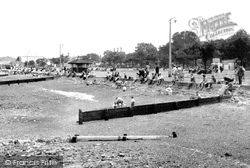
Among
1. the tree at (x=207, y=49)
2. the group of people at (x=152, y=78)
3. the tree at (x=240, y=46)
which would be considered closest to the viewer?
the group of people at (x=152, y=78)

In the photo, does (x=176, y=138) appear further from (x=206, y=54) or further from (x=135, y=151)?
(x=206, y=54)

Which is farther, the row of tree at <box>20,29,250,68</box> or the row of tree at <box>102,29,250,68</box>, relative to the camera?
the row of tree at <box>20,29,250,68</box>

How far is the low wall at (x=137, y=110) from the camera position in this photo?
485 inches

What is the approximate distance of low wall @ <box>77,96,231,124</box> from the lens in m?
12.3

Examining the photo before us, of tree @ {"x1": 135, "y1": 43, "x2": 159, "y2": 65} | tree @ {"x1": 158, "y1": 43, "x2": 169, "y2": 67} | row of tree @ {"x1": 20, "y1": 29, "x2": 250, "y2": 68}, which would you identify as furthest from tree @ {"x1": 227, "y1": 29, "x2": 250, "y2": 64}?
tree @ {"x1": 135, "y1": 43, "x2": 159, "y2": 65}

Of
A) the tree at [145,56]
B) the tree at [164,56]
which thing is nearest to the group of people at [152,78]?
the tree at [145,56]

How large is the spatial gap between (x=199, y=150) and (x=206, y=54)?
43.7 m

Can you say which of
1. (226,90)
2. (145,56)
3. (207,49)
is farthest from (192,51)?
(226,90)

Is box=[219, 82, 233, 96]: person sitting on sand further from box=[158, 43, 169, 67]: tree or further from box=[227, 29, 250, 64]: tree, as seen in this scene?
box=[158, 43, 169, 67]: tree

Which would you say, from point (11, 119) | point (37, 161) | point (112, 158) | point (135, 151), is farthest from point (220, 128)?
point (11, 119)

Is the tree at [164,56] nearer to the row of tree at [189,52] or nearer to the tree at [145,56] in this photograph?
the row of tree at [189,52]

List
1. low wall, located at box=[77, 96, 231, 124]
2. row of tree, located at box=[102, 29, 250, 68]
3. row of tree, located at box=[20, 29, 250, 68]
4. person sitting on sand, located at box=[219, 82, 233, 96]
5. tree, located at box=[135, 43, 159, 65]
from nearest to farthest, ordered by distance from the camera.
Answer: low wall, located at box=[77, 96, 231, 124] < person sitting on sand, located at box=[219, 82, 233, 96] < row of tree, located at box=[102, 29, 250, 68] < row of tree, located at box=[20, 29, 250, 68] < tree, located at box=[135, 43, 159, 65]

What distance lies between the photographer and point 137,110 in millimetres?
13602

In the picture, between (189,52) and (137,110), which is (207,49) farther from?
(137,110)
